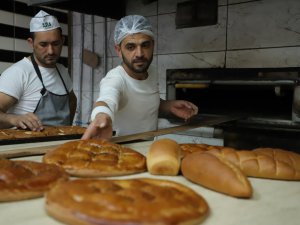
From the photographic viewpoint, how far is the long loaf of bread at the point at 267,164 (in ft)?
3.44

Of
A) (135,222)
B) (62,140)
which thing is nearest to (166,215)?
(135,222)

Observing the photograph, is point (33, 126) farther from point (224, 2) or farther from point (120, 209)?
point (224, 2)

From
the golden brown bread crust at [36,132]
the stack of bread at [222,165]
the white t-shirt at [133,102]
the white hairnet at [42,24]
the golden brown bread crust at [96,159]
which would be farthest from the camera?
the white hairnet at [42,24]

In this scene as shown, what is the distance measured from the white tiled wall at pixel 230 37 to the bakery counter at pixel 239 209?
63.4 inches

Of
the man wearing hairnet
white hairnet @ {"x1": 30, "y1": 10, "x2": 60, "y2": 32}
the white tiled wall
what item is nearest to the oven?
the white tiled wall

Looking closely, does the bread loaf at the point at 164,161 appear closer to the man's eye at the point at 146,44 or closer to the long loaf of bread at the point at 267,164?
the long loaf of bread at the point at 267,164

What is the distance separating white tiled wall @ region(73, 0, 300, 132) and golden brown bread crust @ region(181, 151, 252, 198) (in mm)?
1501

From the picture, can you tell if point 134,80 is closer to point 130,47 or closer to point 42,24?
point 130,47

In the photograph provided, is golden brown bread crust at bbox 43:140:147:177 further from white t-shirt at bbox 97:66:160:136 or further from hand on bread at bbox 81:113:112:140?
white t-shirt at bbox 97:66:160:136

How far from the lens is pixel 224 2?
2592 millimetres

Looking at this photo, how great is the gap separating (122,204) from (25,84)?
7.34 ft

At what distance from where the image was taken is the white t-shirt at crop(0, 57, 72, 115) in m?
2.55

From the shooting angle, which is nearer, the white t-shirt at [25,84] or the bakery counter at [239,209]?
the bakery counter at [239,209]

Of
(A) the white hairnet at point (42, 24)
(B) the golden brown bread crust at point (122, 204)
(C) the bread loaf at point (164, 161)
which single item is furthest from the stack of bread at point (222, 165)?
(A) the white hairnet at point (42, 24)
